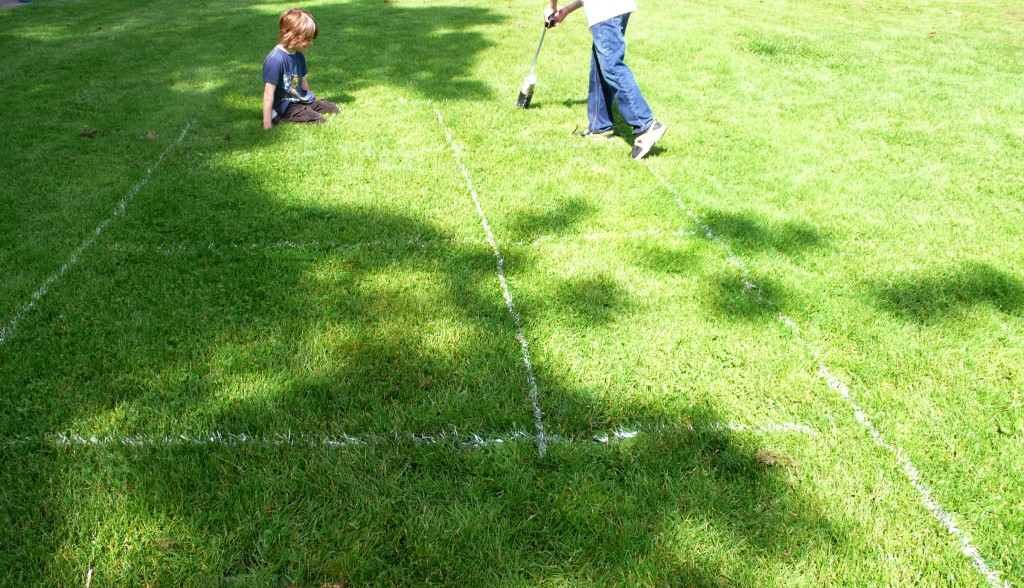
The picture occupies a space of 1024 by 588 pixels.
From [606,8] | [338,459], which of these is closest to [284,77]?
[606,8]

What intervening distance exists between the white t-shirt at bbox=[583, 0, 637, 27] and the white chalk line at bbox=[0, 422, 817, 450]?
3647 mm

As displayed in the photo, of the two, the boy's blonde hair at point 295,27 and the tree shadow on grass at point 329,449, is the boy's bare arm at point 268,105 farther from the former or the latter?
the tree shadow on grass at point 329,449

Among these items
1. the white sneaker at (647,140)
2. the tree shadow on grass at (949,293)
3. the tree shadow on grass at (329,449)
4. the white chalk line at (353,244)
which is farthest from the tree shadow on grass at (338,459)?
the white sneaker at (647,140)

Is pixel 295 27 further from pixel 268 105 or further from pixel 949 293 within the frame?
pixel 949 293

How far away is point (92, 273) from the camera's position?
335cm

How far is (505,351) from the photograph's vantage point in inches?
112

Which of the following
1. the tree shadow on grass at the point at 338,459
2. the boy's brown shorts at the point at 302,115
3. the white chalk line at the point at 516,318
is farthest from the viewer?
the boy's brown shorts at the point at 302,115

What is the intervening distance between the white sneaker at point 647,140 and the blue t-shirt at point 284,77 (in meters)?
3.30

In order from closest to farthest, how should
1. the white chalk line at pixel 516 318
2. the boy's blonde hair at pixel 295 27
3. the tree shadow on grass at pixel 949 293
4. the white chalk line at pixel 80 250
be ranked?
the white chalk line at pixel 516 318, the white chalk line at pixel 80 250, the tree shadow on grass at pixel 949 293, the boy's blonde hair at pixel 295 27

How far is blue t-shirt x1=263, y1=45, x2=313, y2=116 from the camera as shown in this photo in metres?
5.52

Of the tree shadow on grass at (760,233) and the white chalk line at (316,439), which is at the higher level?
the tree shadow on grass at (760,233)

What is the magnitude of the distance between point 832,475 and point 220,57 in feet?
29.0

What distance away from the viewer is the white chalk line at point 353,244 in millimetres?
3604

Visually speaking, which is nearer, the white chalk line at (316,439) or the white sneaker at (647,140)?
the white chalk line at (316,439)
